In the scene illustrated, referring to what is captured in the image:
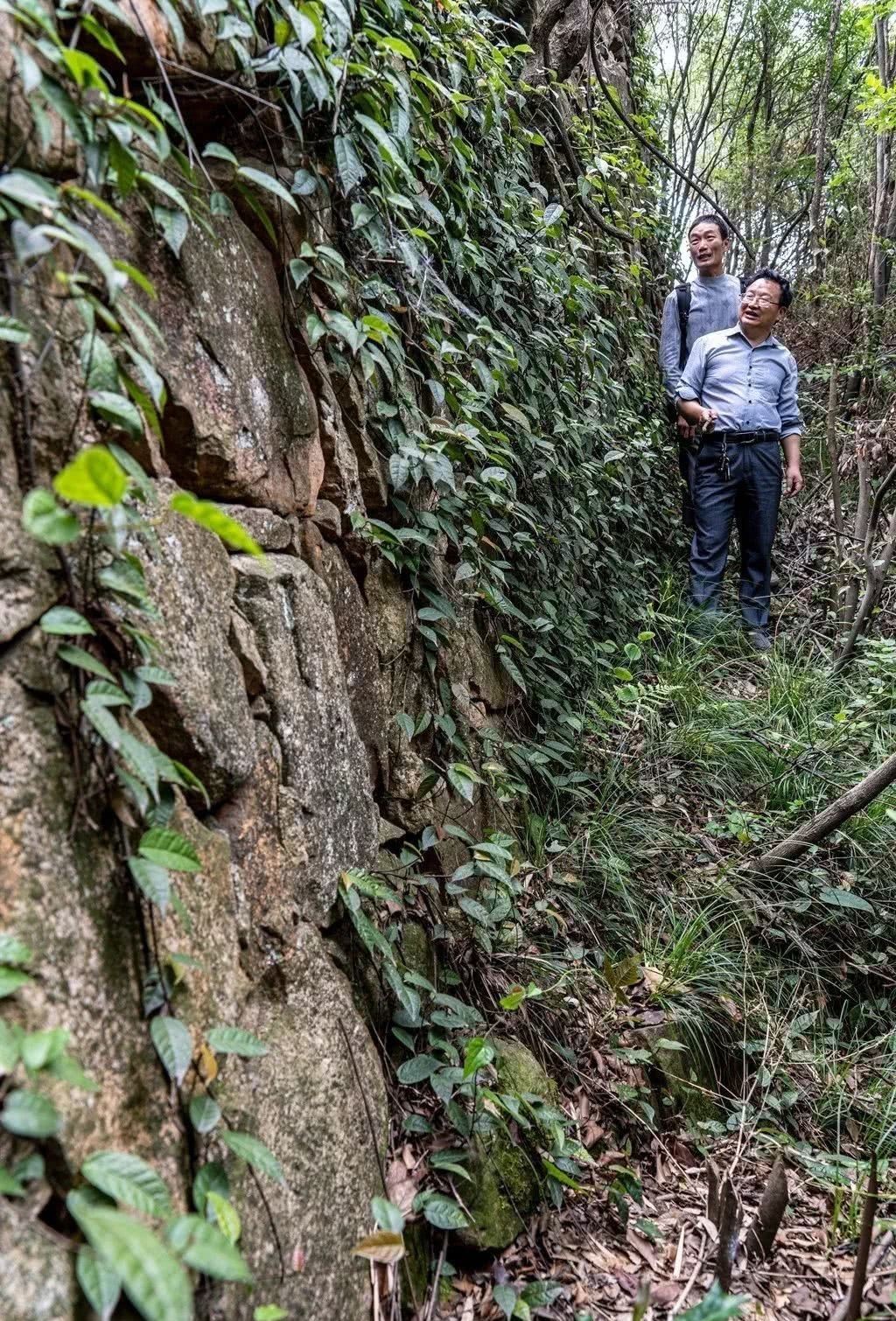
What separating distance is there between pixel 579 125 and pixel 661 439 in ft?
5.77

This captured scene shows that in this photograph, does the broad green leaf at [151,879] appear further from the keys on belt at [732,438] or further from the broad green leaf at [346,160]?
the keys on belt at [732,438]

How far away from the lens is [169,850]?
1150 millimetres

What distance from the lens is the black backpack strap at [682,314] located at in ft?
16.3

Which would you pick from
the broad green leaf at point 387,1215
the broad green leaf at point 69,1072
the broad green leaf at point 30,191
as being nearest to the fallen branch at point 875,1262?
the broad green leaf at point 387,1215

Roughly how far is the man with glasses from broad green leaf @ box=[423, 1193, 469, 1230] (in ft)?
10.9

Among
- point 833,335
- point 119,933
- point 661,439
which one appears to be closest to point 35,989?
point 119,933

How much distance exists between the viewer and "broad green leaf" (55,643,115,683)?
3.52 feet

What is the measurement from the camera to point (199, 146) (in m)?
1.71

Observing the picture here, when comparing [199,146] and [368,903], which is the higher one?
[199,146]

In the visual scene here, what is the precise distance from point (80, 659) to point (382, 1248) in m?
1.16

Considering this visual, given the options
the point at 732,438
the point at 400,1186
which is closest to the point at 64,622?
the point at 400,1186

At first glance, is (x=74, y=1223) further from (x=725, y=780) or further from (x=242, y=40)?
(x=725, y=780)

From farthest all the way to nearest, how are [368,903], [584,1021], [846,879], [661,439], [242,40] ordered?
[661,439]
[846,879]
[584,1021]
[368,903]
[242,40]

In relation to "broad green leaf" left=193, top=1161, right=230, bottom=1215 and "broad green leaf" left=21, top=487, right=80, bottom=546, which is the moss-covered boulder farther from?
"broad green leaf" left=21, top=487, right=80, bottom=546
